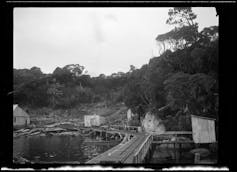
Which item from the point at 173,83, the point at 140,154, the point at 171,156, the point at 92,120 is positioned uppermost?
the point at 173,83

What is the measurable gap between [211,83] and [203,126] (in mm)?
2938

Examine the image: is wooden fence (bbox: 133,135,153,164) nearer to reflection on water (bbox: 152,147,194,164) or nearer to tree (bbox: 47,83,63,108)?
reflection on water (bbox: 152,147,194,164)

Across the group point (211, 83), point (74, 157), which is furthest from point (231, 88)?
point (74, 157)

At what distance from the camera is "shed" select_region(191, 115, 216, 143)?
13.6 meters

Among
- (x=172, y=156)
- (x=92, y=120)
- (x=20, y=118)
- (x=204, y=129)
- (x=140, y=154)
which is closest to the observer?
(x=140, y=154)

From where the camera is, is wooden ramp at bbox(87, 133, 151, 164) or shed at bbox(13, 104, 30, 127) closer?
wooden ramp at bbox(87, 133, 151, 164)

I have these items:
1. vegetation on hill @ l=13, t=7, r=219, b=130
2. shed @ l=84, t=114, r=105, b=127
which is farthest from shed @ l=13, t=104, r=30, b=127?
shed @ l=84, t=114, r=105, b=127

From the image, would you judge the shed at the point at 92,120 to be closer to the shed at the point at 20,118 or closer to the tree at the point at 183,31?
the shed at the point at 20,118

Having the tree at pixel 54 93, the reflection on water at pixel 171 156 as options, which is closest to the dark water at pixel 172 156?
the reflection on water at pixel 171 156

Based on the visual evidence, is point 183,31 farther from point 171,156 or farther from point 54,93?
point 54,93

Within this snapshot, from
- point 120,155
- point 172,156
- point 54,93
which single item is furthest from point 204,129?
point 54,93

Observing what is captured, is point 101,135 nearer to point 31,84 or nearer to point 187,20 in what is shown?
point 31,84

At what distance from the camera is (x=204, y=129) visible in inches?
563
